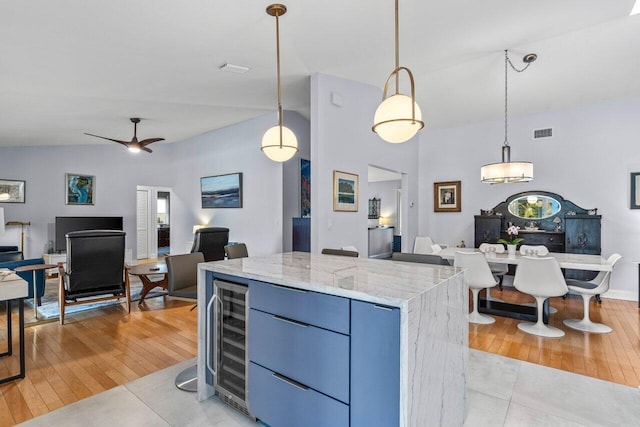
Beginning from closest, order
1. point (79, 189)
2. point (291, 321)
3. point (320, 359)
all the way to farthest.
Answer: point (320, 359) < point (291, 321) < point (79, 189)

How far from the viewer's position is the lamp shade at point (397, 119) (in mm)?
1982

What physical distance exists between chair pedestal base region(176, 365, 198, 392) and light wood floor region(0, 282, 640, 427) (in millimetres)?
289

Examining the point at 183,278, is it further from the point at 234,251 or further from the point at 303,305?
the point at 303,305

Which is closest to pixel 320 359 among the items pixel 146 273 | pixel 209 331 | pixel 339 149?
pixel 209 331

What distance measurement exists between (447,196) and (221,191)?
4.68 m

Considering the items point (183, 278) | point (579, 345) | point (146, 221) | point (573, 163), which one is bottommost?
point (579, 345)

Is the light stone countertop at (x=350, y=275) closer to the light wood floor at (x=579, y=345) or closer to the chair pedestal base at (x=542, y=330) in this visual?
the light wood floor at (x=579, y=345)

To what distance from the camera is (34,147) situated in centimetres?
666

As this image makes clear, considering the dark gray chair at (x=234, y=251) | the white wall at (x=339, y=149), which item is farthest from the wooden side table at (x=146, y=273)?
the white wall at (x=339, y=149)

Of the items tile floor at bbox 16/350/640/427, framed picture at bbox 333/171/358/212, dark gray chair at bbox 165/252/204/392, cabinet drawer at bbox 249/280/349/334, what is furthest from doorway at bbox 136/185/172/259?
cabinet drawer at bbox 249/280/349/334

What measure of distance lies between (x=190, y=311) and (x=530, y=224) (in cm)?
549

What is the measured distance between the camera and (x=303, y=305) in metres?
1.62

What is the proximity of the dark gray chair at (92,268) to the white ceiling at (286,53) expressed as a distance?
1.87 m

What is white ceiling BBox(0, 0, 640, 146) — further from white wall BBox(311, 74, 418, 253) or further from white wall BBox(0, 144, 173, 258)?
white wall BBox(0, 144, 173, 258)
